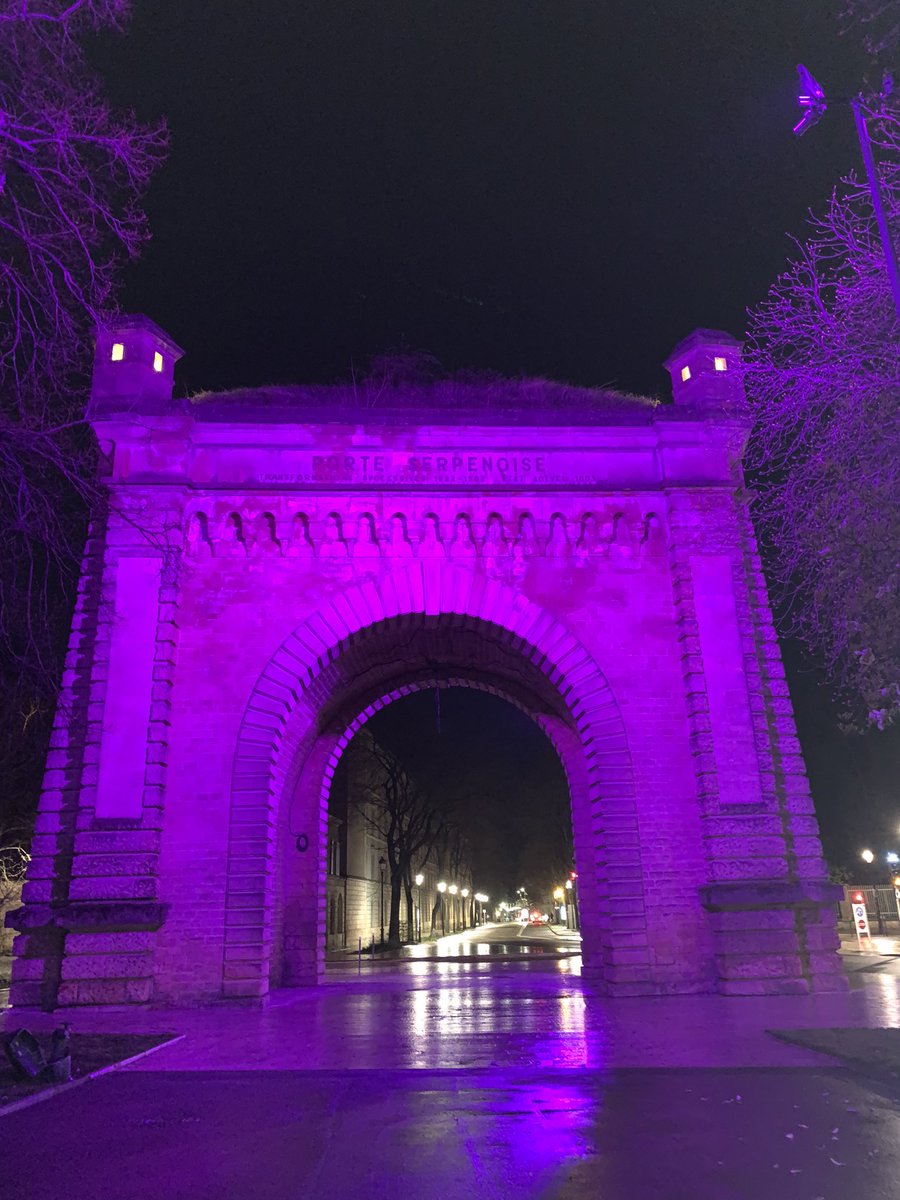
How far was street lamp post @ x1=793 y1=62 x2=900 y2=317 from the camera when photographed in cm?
932

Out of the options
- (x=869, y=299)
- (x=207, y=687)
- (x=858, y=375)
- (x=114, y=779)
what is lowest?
(x=114, y=779)

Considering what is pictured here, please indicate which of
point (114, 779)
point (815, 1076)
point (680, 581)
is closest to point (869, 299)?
point (680, 581)

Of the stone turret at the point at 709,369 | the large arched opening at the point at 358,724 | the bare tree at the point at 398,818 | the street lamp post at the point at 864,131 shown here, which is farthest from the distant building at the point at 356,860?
the street lamp post at the point at 864,131

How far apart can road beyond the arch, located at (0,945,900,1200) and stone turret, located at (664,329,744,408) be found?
11626 millimetres

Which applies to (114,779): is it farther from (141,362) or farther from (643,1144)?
(643,1144)

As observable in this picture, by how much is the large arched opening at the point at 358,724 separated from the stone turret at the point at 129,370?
5627 mm

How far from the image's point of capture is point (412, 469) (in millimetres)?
17344

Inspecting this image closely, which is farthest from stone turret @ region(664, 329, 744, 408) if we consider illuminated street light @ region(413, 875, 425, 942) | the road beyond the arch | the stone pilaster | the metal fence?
illuminated street light @ region(413, 875, 425, 942)

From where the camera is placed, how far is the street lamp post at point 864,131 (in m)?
9.32

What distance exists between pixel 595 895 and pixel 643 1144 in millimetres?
12898

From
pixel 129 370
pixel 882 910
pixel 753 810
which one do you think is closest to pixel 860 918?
pixel 882 910

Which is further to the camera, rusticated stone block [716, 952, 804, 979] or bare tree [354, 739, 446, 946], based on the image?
bare tree [354, 739, 446, 946]

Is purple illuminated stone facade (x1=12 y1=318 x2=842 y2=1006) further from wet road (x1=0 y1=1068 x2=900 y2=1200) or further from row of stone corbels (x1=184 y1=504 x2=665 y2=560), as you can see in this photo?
wet road (x1=0 y1=1068 x2=900 y2=1200)

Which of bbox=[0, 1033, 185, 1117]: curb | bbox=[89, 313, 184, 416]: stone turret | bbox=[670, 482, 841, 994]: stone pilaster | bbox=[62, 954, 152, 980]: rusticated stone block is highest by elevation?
bbox=[89, 313, 184, 416]: stone turret
